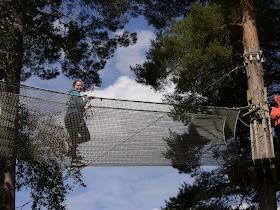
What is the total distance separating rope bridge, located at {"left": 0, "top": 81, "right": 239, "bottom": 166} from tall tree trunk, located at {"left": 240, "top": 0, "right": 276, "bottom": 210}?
99cm

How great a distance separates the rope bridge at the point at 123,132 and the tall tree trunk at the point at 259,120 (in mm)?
994

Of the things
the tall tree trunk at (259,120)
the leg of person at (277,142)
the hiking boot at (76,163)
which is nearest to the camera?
the hiking boot at (76,163)

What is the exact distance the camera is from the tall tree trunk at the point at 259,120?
5.98 metres

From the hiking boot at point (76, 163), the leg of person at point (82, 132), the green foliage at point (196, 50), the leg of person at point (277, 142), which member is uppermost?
the green foliage at point (196, 50)

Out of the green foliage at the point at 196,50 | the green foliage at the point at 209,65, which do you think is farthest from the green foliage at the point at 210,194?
the green foliage at the point at 196,50

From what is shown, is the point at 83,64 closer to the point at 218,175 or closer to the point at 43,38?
the point at 43,38

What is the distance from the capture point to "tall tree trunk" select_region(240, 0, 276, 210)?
598 cm

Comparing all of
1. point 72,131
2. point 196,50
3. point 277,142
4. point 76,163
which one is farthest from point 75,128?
point 277,142

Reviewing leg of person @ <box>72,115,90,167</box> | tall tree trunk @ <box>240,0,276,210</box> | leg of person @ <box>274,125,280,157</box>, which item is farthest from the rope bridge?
leg of person @ <box>274,125,280,157</box>

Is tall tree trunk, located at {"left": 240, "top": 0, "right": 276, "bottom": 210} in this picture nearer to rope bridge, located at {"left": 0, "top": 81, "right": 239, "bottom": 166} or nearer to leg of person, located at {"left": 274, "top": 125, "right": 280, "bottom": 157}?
rope bridge, located at {"left": 0, "top": 81, "right": 239, "bottom": 166}

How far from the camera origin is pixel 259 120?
6.16m

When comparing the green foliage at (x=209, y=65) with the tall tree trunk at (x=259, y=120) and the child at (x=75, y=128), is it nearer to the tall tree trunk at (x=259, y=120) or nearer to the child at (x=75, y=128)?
the tall tree trunk at (x=259, y=120)

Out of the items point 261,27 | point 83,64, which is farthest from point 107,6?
point 261,27

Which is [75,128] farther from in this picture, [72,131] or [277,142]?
[277,142]
